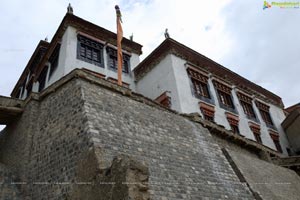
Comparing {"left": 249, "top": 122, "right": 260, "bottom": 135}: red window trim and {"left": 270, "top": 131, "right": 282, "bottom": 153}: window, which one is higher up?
{"left": 249, "top": 122, "right": 260, "bottom": 135}: red window trim

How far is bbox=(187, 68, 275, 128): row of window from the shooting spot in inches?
710

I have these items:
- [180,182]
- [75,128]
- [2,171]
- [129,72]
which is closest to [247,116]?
[129,72]

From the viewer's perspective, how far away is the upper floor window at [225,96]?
19547 millimetres

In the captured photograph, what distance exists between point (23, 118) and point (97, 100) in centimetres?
321

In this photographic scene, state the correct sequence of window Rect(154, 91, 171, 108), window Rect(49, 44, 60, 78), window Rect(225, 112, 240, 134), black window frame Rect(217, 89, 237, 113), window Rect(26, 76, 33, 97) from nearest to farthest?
window Rect(154, 91, 171, 108) → window Rect(49, 44, 60, 78) → window Rect(225, 112, 240, 134) → black window frame Rect(217, 89, 237, 113) → window Rect(26, 76, 33, 97)

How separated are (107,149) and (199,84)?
1196 cm

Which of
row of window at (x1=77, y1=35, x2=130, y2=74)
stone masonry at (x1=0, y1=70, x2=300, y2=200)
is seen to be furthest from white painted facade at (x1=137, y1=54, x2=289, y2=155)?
stone masonry at (x1=0, y1=70, x2=300, y2=200)

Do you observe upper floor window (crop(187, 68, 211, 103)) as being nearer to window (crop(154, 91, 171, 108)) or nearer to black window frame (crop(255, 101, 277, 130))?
window (crop(154, 91, 171, 108))

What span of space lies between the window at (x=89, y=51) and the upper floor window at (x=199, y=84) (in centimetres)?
587

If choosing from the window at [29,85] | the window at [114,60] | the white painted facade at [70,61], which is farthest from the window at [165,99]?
the window at [29,85]

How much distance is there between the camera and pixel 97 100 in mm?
9492

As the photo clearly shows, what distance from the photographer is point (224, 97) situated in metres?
20.1

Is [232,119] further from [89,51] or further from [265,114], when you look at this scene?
[89,51]

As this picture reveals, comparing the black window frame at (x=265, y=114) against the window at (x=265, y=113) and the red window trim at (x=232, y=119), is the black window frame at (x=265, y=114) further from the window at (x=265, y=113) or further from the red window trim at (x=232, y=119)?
the red window trim at (x=232, y=119)
